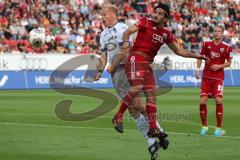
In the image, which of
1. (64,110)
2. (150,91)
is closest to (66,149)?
(150,91)

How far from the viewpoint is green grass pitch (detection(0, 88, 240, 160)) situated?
12867 mm

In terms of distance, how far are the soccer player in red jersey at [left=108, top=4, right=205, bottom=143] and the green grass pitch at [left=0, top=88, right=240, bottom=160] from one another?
100 cm

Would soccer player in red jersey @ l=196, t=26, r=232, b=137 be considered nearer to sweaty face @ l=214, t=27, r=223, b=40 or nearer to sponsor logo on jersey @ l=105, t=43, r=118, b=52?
sweaty face @ l=214, t=27, r=223, b=40

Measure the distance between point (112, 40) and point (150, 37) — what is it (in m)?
1.25

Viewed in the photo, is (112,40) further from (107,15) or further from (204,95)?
(204,95)

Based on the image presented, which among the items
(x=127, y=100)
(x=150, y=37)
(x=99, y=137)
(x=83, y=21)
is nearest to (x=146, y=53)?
(x=150, y=37)

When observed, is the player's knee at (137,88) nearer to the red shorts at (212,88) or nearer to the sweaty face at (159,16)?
the sweaty face at (159,16)

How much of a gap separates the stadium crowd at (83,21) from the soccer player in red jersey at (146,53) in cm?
2524

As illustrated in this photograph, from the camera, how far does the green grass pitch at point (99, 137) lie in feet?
42.2

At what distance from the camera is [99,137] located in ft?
51.8

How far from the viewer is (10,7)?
132ft

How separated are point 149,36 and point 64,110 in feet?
42.7

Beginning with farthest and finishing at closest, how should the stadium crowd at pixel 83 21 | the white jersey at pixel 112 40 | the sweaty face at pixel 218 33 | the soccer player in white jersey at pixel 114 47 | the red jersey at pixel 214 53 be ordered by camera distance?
the stadium crowd at pixel 83 21, the red jersey at pixel 214 53, the sweaty face at pixel 218 33, the white jersey at pixel 112 40, the soccer player in white jersey at pixel 114 47

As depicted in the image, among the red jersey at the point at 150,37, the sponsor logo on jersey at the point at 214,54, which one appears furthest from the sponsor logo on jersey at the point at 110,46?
the sponsor logo on jersey at the point at 214,54
